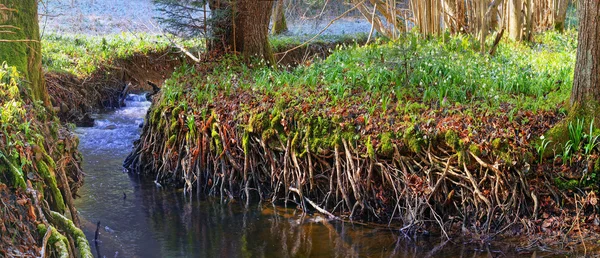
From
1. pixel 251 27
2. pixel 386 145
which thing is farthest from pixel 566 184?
pixel 251 27

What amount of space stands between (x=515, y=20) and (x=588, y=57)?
767cm

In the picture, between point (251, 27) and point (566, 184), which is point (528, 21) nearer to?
point (251, 27)

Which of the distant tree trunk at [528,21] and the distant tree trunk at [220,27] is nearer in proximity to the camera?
the distant tree trunk at [220,27]

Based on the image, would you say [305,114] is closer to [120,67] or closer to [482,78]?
[482,78]

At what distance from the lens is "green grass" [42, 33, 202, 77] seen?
45.8 feet

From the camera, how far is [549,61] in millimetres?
10531

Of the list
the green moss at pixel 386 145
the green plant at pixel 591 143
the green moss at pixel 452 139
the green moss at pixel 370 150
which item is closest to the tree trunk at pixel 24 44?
the green moss at pixel 370 150

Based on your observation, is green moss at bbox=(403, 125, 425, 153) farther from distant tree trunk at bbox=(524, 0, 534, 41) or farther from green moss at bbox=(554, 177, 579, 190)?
distant tree trunk at bbox=(524, 0, 534, 41)

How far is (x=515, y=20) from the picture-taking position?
14242mm

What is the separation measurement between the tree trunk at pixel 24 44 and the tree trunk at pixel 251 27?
4.24 meters

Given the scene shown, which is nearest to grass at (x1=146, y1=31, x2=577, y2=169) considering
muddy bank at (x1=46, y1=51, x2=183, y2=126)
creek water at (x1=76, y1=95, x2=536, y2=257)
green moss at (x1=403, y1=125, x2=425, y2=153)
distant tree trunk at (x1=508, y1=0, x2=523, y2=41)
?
green moss at (x1=403, y1=125, x2=425, y2=153)

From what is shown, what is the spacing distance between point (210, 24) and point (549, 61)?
5669mm

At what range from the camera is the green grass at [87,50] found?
45.8 feet

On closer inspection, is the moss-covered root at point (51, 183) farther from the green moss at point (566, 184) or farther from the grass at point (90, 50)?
the grass at point (90, 50)
